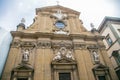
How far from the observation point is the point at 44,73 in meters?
10.5

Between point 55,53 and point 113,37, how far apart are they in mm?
8498

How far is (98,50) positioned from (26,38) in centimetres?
764

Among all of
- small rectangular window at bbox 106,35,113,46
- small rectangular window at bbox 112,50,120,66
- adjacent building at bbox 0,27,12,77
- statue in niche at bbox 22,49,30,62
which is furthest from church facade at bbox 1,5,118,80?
small rectangular window at bbox 106,35,113,46

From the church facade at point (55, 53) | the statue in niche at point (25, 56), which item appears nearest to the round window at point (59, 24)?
the church facade at point (55, 53)

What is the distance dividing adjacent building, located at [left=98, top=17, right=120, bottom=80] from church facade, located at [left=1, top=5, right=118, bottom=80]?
9.75ft

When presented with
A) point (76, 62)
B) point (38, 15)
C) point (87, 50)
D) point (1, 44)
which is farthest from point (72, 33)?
point (1, 44)

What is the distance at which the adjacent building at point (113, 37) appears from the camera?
1516cm

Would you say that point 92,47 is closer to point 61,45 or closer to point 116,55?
point 61,45

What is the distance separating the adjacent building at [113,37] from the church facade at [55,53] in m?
2.97

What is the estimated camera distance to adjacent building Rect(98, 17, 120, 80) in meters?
15.2

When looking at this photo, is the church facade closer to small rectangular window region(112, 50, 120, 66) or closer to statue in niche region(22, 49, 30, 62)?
statue in niche region(22, 49, 30, 62)

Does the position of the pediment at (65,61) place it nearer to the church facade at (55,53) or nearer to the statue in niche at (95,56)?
the church facade at (55,53)

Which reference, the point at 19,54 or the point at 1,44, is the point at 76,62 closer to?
the point at 19,54

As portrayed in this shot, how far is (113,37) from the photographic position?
634 inches
